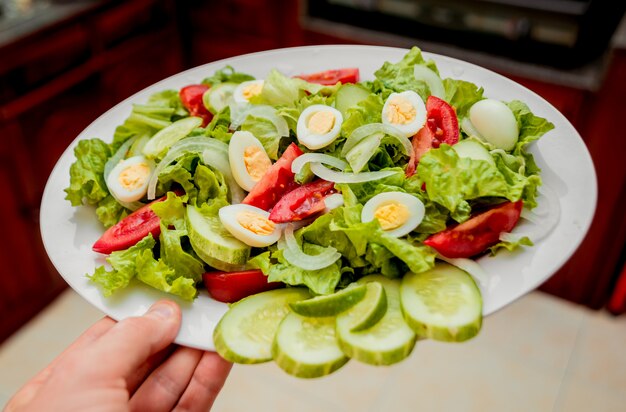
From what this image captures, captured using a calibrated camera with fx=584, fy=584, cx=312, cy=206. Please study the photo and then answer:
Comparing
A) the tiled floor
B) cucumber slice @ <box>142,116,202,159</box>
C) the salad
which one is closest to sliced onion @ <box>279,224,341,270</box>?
the salad

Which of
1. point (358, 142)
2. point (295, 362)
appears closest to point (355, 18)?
point (358, 142)

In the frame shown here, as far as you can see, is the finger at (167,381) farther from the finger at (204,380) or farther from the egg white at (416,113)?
the egg white at (416,113)

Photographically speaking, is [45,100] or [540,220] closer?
[540,220]

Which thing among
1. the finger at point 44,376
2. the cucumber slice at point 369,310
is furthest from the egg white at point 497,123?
the finger at point 44,376

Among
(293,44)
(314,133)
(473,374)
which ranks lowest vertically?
(473,374)

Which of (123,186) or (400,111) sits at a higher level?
(400,111)

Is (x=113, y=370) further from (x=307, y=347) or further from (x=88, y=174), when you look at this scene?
(x=88, y=174)

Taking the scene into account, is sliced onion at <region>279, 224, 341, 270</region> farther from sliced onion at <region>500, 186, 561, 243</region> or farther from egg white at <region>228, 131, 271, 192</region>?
sliced onion at <region>500, 186, 561, 243</region>

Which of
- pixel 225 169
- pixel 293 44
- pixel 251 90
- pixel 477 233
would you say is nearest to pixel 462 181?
pixel 477 233
